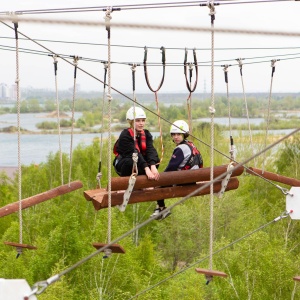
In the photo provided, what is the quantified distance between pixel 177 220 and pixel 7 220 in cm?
653

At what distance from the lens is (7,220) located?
3181cm

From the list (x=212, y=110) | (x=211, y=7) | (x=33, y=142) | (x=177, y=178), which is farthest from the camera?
(x=33, y=142)

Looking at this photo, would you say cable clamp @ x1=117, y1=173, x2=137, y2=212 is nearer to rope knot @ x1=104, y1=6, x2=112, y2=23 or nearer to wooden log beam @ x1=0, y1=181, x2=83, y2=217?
wooden log beam @ x1=0, y1=181, x2=83, y2=217

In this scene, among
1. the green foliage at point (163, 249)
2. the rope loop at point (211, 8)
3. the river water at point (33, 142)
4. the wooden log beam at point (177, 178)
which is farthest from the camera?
the river water at point (33, 142)

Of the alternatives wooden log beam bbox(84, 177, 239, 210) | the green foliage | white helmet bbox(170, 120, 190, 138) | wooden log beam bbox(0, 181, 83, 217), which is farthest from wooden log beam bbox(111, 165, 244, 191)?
the green foliage

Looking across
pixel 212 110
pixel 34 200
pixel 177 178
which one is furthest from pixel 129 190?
pixel 212 110

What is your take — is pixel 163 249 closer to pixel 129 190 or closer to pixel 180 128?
pixel 180 128

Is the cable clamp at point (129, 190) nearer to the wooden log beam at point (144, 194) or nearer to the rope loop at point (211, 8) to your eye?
the wooden log beam at point (144, 194)

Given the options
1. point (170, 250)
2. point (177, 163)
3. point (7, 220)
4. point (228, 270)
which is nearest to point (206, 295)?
point (228, 270)

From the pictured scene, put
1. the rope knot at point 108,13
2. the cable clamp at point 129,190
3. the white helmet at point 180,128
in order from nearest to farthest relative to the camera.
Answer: the rope knot at point 108,13, the cable clamp at point 129,190, the white helmet at point 180,128

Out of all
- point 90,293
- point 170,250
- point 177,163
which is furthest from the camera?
point 170,250

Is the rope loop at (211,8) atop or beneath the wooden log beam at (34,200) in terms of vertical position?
atop

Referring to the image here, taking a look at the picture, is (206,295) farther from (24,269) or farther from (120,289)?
(24,269)

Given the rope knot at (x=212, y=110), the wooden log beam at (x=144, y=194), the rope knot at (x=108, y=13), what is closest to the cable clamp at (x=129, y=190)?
the wooden log beam at (x=144, y=194)
